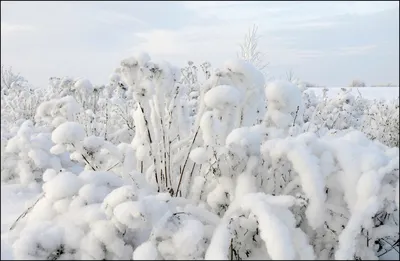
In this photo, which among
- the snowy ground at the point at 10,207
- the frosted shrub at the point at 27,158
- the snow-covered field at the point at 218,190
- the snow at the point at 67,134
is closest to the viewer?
the snow-covered field at the point at 218,190

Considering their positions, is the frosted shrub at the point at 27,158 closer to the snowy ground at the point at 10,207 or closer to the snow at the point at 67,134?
the snowy ground at the point at 10,207

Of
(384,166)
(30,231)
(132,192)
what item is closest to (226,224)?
(132,192)

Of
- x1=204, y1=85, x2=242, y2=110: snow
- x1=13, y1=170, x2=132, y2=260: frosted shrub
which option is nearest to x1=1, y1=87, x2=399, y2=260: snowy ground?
x1=13, y1=170, x2=132, y2=260: frosted shrub

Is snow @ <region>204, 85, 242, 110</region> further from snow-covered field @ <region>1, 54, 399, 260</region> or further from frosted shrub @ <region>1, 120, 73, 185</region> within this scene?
frosted shrub @ <region>1, 120, 73, 185</region>

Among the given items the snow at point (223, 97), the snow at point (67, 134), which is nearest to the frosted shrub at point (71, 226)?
the snow at point (67, 134)

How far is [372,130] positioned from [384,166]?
3079mm

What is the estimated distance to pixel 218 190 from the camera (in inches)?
78.2

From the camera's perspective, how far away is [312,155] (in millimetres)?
1691

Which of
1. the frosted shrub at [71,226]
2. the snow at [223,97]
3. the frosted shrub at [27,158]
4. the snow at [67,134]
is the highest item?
the snow at [223,97]

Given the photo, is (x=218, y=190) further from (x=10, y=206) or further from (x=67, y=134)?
(x=10, y=206)

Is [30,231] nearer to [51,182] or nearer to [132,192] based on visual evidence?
[51,182]

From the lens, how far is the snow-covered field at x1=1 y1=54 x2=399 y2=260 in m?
1.53

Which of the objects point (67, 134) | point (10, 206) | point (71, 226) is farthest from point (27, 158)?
point (71, 226)

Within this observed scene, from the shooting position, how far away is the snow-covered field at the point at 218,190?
1.53 m
